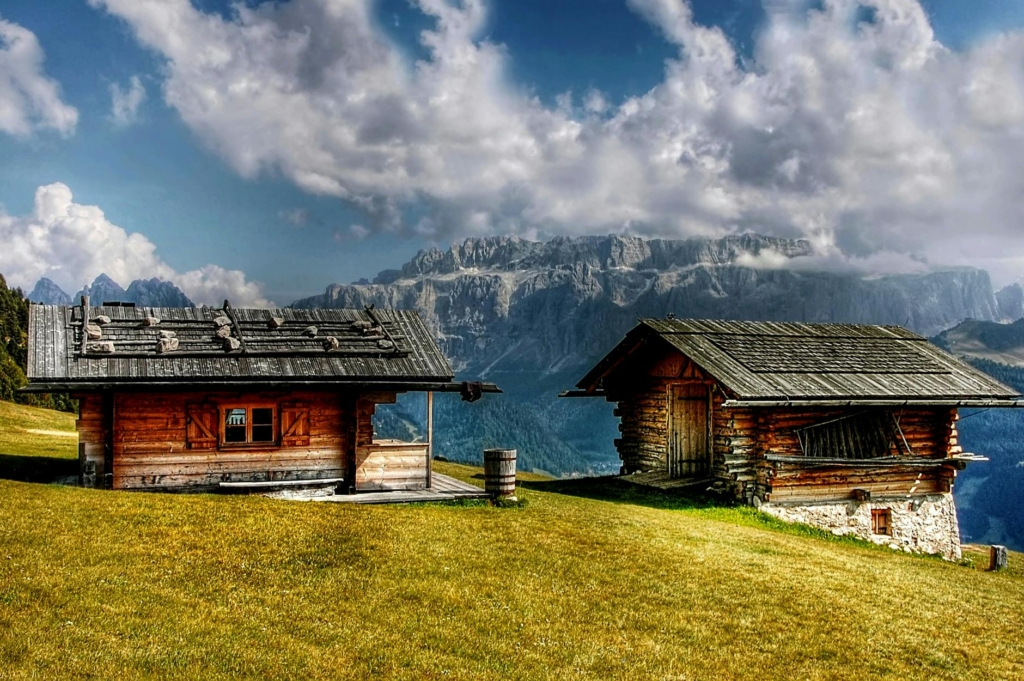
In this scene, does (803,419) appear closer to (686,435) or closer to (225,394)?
(686,435)

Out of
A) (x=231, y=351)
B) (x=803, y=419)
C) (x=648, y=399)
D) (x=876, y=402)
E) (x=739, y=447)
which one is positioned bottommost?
(x=739, y=447)

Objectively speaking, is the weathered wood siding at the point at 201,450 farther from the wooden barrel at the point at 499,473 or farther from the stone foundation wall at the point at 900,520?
the stone foundation wall at the point at 900,520

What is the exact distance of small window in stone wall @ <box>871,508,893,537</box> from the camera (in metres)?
27.2

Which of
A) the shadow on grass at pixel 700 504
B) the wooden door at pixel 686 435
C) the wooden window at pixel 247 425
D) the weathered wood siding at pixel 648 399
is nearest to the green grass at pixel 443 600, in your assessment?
the wooden window at pixel 247 425

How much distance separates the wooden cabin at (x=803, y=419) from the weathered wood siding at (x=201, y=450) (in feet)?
34.6

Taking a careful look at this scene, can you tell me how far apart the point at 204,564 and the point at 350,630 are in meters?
3.71

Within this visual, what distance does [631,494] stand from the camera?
26.0 meters

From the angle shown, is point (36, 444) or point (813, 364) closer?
point (813, 364)

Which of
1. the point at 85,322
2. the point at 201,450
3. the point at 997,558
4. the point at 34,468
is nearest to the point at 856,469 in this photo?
the point at 997,558

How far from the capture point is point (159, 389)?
20.0 m

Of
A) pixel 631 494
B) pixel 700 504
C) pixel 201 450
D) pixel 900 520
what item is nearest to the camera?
pixel 201 450

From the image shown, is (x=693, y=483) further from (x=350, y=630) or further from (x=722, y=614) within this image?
(x=350, y=630)

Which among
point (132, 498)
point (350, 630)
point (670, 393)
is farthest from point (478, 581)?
point (670, 393)

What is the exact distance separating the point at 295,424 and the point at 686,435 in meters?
13.9
